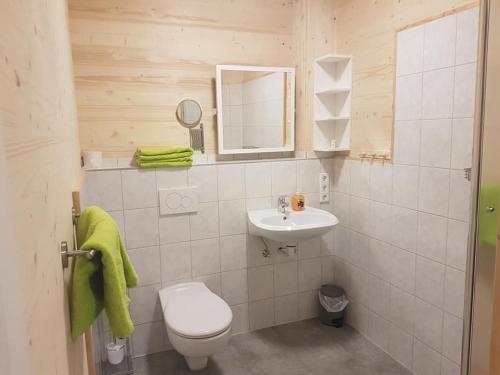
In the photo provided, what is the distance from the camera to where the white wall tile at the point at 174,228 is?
2504 millimetres

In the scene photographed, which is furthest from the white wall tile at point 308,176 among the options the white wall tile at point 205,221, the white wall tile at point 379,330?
the white wall tile at point 379,330

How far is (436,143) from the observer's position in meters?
2.03

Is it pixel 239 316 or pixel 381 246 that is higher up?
pixel 381 246

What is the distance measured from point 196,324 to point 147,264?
0.64 meters

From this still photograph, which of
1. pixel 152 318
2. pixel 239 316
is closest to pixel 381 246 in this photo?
pixel 239 316

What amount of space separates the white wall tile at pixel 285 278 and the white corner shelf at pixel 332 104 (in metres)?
0.91

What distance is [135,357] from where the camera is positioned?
8.32ft

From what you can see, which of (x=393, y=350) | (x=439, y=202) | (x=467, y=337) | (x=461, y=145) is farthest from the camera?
(x=393, y=350)

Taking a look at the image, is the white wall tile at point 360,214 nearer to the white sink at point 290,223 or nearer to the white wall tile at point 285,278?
the white sink at point 290,223

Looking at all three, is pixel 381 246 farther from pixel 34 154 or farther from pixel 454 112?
pixel 34 154

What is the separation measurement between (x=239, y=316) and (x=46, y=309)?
2327 millimetres

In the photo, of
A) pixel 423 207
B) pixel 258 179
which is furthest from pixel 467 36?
pixel 258 179

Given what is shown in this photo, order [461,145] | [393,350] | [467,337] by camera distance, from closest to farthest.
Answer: [467,337], [461,145], [393,350]

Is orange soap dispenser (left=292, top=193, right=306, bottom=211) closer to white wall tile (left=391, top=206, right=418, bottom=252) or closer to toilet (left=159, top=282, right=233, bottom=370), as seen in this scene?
white wall tile (left=391, top=206, right=418, bottom=252)
